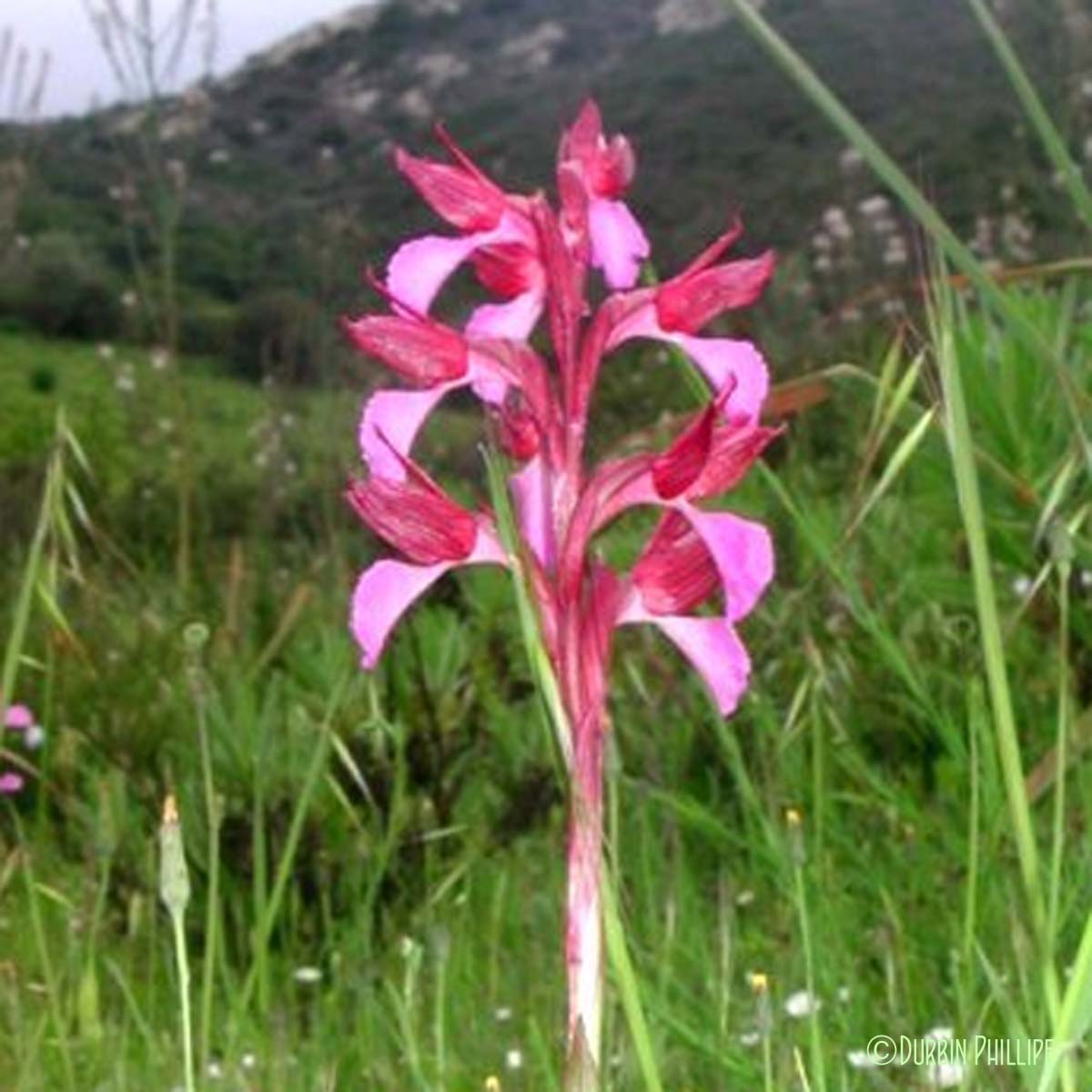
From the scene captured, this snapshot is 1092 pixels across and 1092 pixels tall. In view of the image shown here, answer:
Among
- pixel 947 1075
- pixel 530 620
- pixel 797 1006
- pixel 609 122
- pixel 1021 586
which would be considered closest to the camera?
pixel 530 620

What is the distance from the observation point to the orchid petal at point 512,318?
1.62 metres

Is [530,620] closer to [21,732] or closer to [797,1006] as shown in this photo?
[797,1006]

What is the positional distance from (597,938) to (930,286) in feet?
2.32

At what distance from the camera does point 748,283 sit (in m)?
1.64

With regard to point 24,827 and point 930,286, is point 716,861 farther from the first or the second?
point 930,286

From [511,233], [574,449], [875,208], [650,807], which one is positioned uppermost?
[511,233]

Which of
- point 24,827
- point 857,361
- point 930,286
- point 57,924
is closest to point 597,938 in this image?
point 930,286

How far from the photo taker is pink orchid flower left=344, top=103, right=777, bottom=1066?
4.98 feet

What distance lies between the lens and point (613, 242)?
165cm

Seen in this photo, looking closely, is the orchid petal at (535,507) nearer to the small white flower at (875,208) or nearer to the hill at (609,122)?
the hill at (609,122)

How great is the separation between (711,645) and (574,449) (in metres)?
0.14

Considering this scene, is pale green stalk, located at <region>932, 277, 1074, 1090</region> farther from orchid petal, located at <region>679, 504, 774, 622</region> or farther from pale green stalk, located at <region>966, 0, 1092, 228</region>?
pale green stalk, located at <region>966, 0, 1092, 228</region>

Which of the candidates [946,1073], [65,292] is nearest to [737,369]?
[946,1073]

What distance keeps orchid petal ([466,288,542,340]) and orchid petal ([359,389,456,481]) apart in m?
0.04
